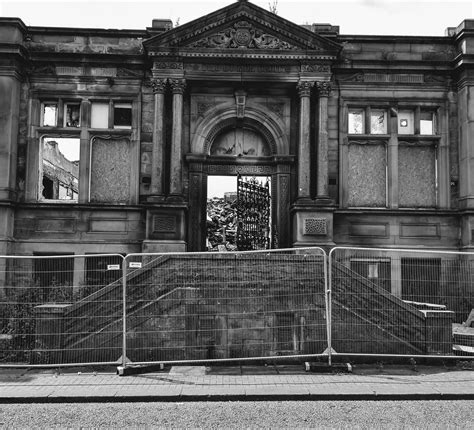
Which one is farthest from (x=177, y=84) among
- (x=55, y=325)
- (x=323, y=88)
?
(x=55, y=325)

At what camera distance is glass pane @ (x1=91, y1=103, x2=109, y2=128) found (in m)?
16.6

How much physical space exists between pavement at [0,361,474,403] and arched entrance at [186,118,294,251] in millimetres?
7020

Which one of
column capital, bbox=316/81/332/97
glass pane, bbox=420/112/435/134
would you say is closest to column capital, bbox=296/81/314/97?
column capital, bbox=316/81/332/97

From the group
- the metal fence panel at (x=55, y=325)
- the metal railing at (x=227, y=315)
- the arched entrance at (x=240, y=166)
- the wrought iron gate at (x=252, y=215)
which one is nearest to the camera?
the metal fence panel at (x=55, y=325)

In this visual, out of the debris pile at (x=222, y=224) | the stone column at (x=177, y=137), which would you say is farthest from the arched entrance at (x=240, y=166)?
the debris pile at (x=222, y=224)

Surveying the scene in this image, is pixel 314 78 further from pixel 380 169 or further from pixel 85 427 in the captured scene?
pixel 85 427

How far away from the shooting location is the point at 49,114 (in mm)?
16734

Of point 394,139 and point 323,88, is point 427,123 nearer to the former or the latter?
point 394,139

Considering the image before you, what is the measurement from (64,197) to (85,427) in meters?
11.3

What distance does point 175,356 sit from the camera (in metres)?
9.93

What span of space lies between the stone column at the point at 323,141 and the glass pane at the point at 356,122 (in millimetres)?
1238

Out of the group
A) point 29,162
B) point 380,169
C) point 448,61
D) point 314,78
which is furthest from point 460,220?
point 29,162

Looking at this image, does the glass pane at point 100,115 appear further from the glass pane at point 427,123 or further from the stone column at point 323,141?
the glass pane at point 427,123

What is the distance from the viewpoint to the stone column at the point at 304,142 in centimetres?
1575
